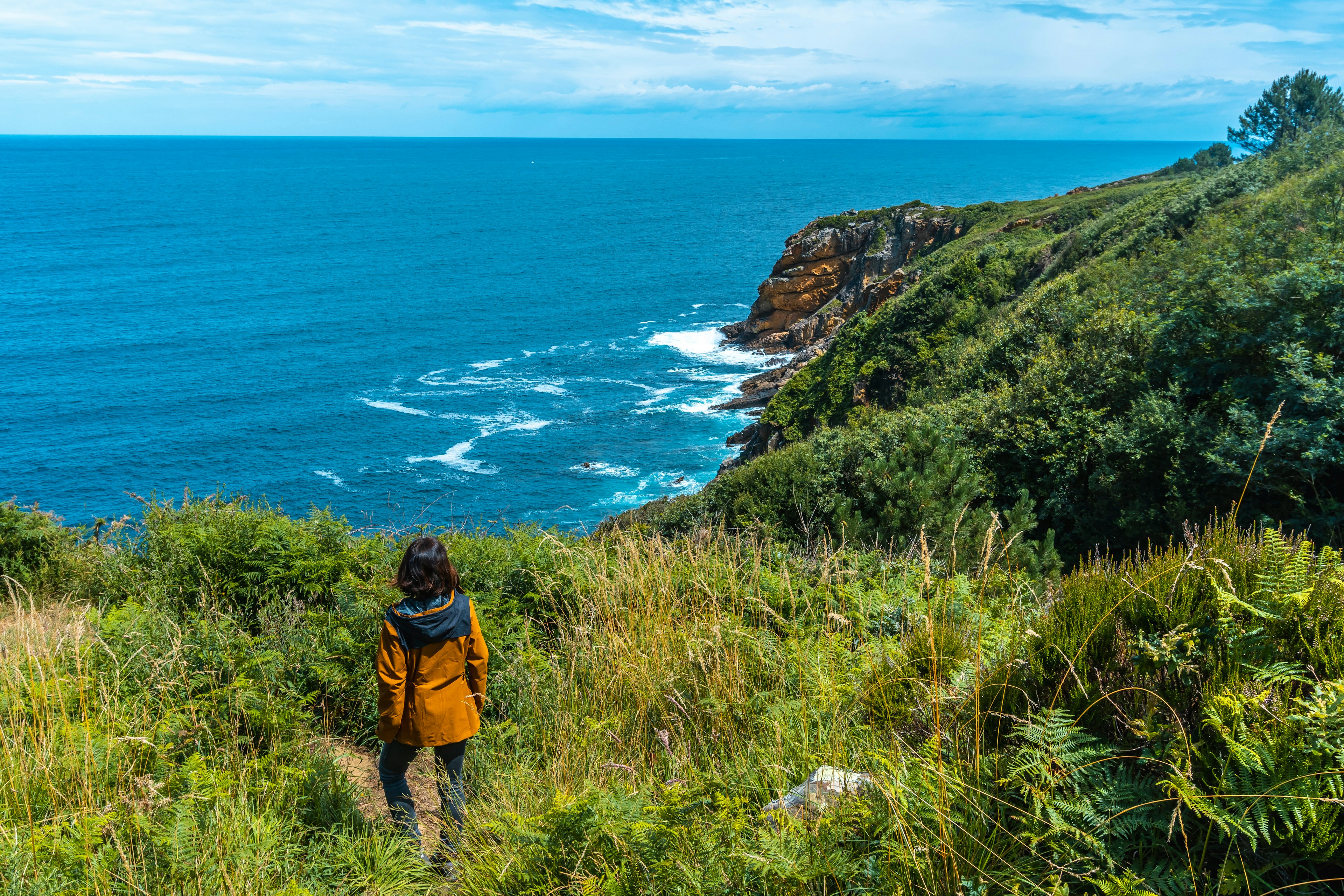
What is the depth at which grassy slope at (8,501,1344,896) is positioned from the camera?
244cm

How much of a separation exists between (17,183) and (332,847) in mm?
248386

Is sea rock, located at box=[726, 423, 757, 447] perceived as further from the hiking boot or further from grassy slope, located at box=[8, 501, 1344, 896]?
the hiking boot

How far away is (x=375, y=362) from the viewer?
6288 cm

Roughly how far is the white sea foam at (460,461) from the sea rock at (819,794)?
4091cm

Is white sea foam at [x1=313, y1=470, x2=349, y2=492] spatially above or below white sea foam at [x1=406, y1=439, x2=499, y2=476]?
below

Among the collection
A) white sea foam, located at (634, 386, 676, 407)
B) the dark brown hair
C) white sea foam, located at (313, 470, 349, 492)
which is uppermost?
the dark brown hair

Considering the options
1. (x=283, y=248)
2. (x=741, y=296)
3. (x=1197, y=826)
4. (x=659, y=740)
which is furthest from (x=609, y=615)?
(x=283, y=248)

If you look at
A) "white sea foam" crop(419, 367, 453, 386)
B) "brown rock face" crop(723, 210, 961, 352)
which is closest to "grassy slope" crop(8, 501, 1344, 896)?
"brown rock face" crop(723, 210, 961, 352)

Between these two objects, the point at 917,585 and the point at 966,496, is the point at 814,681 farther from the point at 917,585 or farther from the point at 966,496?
the point at 966,496

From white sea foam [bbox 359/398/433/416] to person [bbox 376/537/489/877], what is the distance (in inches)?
1940

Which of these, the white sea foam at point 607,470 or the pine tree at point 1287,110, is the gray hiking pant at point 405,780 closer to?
the white sea foam at point 607,470

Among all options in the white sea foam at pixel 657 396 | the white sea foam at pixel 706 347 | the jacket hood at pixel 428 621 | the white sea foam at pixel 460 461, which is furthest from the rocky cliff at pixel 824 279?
the jacket hood at pixel 428 621

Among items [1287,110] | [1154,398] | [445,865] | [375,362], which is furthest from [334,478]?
[1287,110]

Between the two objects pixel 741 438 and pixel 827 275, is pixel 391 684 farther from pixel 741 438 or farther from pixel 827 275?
pixel 827 275
